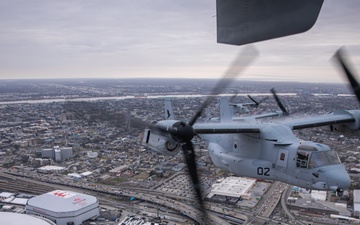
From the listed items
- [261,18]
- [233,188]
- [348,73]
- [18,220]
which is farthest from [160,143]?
[233,188]

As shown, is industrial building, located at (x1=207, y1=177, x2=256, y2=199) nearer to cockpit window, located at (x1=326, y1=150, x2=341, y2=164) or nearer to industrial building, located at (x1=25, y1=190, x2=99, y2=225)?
industrial building, located at (x1=25, y1=190, x2=99, y2=225)

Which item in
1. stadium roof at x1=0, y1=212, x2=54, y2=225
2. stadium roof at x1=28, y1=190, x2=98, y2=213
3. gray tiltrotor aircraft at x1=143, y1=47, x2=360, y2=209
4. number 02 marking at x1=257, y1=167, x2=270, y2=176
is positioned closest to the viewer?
gray tiltrotor aircraft at x1=143, y1=47, x2=360, y2=209

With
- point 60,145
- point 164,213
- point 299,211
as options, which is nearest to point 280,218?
point 299,211

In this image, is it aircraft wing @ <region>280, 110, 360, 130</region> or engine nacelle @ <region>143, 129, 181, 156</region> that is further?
aircraft wing @ <region>280, 110, 360, 130</region>

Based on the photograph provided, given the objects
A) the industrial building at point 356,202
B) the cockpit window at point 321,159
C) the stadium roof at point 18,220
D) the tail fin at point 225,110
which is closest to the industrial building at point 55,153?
the stadium roof at point 18,220

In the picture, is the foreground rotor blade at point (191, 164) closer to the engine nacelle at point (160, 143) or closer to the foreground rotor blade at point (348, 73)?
the engine nacelle at point (160, 143)

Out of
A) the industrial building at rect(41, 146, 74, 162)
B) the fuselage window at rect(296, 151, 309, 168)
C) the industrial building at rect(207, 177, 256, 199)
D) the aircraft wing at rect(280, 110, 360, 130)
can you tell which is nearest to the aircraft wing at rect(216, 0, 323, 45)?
the fuselage window at rect(296, 151, 309, 168)

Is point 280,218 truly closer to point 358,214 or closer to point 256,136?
point 358,214
